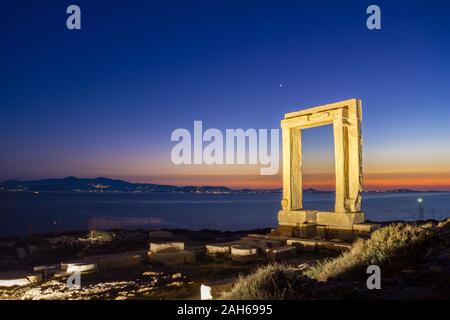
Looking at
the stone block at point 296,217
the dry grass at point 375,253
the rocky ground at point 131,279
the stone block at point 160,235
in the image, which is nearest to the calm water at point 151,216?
the stone block at point 160,235

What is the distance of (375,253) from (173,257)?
5311 millimetres

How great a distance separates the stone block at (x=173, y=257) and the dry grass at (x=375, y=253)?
405 centimetres

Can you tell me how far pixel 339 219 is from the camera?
13328 mm

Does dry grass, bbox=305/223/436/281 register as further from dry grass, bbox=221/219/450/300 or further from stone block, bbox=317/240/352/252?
stone block, bbox=317/240/352/252

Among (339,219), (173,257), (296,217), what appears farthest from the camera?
(296,217)

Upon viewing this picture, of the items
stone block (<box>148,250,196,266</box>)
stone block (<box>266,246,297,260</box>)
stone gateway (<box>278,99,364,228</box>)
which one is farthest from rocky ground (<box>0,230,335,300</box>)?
stone gateway (<box>278,99,364,228</box>)

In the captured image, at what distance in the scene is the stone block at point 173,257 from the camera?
10219 mm

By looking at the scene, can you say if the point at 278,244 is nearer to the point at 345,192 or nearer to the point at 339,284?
the point at 345,192

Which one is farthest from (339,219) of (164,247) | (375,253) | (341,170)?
(375,253)

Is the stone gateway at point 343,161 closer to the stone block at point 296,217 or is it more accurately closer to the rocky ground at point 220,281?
the stone block at point 296,217

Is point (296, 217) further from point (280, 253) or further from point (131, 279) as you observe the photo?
point (131, 279)

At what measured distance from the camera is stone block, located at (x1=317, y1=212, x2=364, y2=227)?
13078mm

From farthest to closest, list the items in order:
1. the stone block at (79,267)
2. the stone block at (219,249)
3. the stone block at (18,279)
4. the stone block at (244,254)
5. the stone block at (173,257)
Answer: the stone block at (219,249)
the stone block at (244,254)
the stone block at (173,257)
the stone block at (79,267)
the stone block at (18,279)

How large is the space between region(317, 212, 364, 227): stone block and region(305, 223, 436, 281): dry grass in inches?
190
